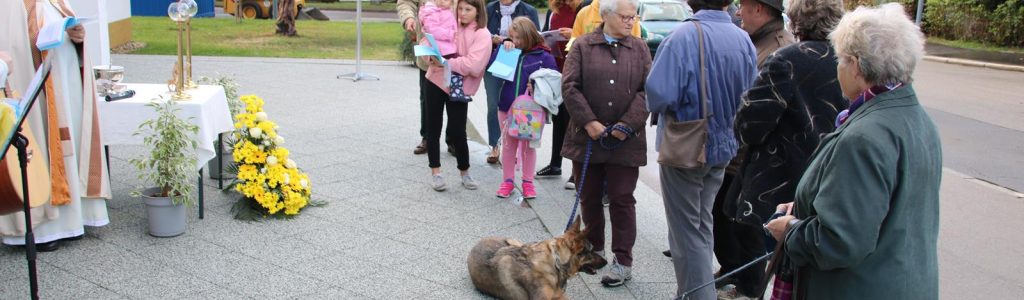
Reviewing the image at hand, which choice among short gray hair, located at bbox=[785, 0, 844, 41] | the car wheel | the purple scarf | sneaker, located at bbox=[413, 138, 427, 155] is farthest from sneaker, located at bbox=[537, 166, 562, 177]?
the car wheel

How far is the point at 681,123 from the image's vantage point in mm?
3941

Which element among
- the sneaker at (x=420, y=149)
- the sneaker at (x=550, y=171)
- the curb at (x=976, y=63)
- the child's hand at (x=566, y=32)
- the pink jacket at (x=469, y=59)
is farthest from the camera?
the curb at (x=976, y=63)

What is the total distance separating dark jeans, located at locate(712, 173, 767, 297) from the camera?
15.0ft

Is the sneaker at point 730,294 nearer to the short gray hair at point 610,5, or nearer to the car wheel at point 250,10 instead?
the short gray hair at point 610,5

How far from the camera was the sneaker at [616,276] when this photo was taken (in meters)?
4.64

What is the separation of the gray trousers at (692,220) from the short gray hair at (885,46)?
1646 mm

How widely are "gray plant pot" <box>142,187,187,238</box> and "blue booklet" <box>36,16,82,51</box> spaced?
1.02m

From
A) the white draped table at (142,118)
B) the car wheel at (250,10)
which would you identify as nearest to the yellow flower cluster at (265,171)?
the white draped table at (142,118)

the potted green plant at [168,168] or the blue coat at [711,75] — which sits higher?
the blue coat at [711,75]

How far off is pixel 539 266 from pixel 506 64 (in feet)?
8.12

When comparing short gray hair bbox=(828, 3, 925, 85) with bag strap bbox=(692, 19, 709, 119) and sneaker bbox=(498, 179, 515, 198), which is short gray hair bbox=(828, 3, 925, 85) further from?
sneaker bbox=(498, 179, 515, 198)

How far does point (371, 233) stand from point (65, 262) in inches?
67.9

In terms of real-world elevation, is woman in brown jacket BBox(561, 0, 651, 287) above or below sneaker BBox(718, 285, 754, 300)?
above

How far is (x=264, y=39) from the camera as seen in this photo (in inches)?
761
